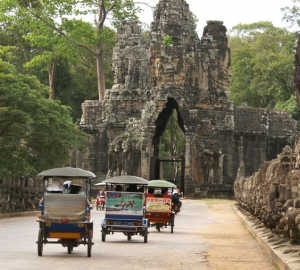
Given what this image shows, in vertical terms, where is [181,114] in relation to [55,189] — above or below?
above

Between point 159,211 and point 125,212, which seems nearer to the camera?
point 125,212

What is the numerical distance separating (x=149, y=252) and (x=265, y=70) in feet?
204

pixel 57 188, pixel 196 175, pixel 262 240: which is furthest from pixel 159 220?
pixel 196 175

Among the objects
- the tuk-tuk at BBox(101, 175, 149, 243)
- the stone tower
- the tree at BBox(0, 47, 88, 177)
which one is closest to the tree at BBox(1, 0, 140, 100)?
the stone tower

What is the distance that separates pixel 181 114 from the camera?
5775 cm

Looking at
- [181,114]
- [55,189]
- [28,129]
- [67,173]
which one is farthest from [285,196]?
[181,114]

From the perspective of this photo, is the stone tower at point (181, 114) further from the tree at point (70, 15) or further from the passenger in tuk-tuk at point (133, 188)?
the passenger in tuk-tuk at point (133, 188)

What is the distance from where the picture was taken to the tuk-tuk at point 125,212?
66.9ft

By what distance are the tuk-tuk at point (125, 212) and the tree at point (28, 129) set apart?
1348cm

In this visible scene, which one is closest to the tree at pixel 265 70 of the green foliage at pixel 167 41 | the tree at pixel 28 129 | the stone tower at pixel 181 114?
the stone tower at pixel 181 114

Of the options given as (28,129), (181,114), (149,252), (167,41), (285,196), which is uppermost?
(167,41)

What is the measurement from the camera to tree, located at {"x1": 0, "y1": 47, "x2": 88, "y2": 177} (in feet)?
116

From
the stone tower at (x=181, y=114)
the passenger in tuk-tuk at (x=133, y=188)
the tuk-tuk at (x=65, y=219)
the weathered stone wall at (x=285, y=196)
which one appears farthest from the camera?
the stone tower at (x=181, y=114)

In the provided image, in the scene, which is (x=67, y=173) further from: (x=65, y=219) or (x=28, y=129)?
Result: (x=28, y=129)
